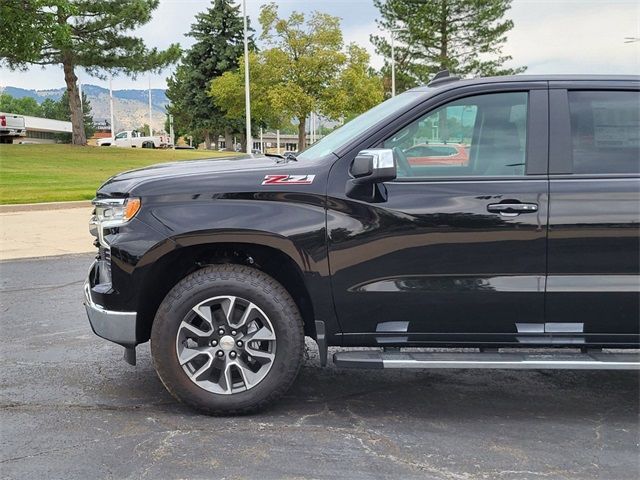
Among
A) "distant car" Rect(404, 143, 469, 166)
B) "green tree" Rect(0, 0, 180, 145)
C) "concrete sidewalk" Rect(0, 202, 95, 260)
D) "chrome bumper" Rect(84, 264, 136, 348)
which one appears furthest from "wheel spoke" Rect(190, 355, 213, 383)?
"green tree" Rect(0, 0, 180, 145)

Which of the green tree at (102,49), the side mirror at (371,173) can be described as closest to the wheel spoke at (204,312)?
the side mirror at (371,173)

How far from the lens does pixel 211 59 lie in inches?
2363

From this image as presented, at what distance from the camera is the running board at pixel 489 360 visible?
11.8 feet

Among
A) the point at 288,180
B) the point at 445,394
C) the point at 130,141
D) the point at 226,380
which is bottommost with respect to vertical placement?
the point at 445,394

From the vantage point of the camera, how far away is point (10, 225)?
12211 millimetres

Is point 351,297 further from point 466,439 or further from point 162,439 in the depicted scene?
point 162,439

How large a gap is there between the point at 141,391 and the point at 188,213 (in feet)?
4.36

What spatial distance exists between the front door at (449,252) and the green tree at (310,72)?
122ft

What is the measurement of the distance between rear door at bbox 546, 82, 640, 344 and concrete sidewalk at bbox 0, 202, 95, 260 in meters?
7.73

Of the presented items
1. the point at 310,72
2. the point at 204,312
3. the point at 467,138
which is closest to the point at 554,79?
the point at 467,138

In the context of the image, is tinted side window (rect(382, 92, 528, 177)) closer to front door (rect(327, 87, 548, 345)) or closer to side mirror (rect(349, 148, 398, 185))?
front door (rect(327, 87, 548, 345))

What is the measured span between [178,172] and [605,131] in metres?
2.53

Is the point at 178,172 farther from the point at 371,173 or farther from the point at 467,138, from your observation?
the point at 467,138

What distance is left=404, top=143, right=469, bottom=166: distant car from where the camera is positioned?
12.6 ft
